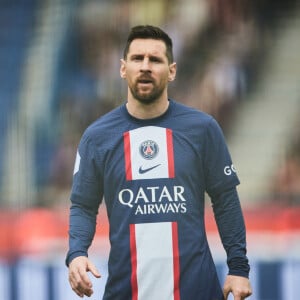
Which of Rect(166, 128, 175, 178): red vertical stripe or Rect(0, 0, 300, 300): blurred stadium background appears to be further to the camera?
Rect(0, 0, 300, 300): blurred stadium background

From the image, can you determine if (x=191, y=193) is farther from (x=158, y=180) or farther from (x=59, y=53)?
(x=59, y=53)

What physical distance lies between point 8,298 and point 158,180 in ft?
12.0

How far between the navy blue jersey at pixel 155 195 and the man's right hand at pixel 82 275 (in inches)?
2.3

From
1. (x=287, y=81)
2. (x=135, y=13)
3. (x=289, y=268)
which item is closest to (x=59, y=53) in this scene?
(x=135, y=13)

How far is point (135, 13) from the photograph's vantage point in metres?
7.18

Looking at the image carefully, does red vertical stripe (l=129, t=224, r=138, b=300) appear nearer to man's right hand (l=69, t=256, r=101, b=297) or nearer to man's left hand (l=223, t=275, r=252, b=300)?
man's right hand (l=69, t=256, r=101, b=297)

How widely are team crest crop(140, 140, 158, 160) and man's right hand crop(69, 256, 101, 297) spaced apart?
40 centimetres

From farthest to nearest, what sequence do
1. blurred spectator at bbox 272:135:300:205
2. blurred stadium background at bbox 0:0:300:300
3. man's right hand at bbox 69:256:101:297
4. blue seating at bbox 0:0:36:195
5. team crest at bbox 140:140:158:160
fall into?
1. blue seating at bbox 0:0:36:195
2. blurred stadium background at bbox 0:0:300:300
3. blurred spectator at bbox 272:135:300:205
4. team crest at bbox 140:140:158:160
5. man's right hand at bbox 69:256:101:297

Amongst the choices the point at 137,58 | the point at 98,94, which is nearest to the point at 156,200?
the point at 137,58

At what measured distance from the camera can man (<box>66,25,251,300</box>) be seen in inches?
118

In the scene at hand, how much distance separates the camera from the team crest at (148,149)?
3064 millimetres

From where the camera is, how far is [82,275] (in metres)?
2.95

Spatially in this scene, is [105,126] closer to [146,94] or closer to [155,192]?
[146,94]

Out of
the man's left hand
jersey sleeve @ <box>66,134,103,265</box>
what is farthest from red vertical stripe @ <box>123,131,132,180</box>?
the man's left hand
